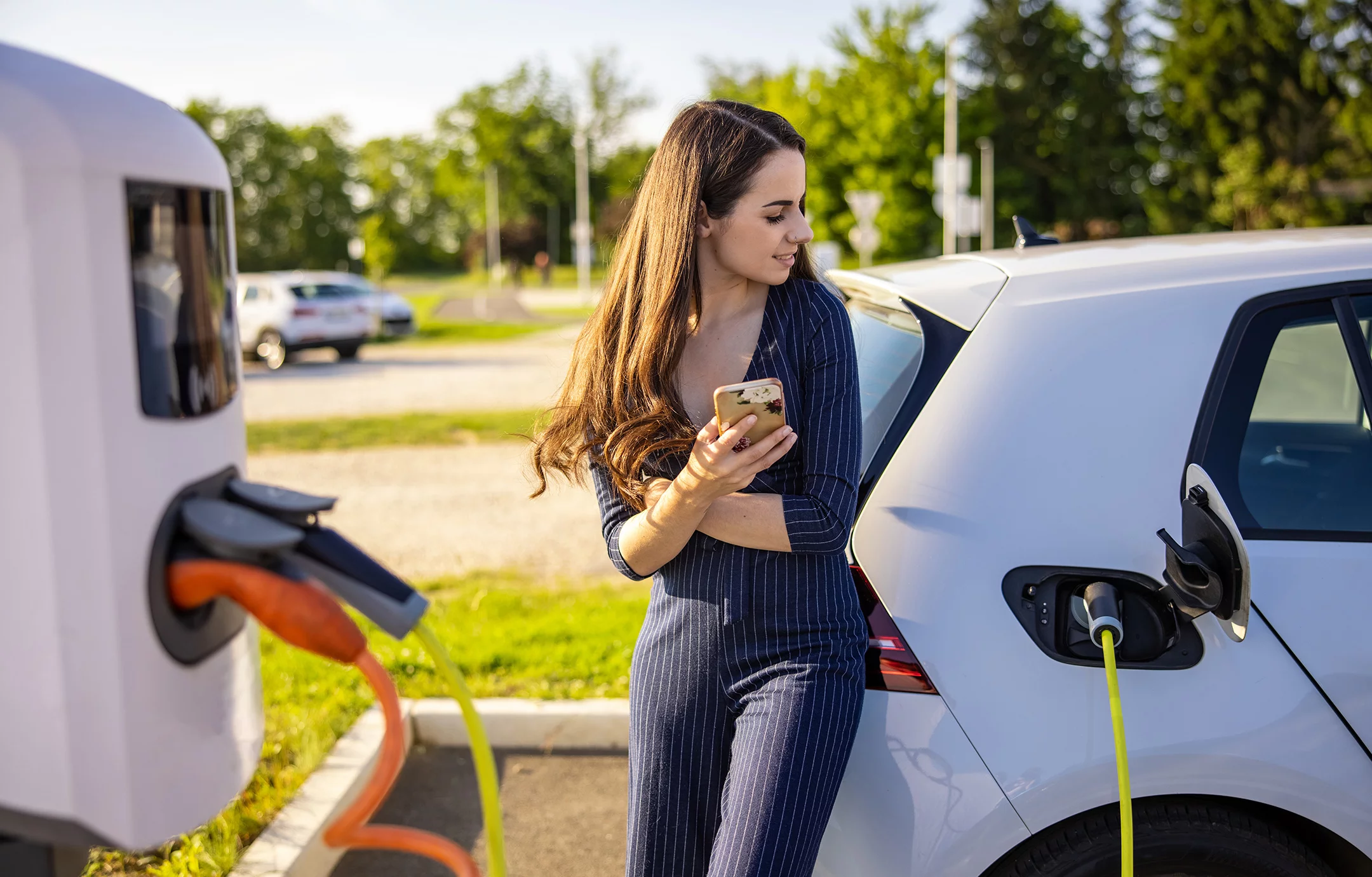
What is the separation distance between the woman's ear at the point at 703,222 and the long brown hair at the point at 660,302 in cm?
1

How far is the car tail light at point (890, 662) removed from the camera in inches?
71.7

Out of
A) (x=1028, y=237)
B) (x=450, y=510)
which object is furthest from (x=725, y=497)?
(x=450, y=510)

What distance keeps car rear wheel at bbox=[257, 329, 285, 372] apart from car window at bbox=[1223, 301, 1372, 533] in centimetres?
1957

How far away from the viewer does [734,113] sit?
1.85 m

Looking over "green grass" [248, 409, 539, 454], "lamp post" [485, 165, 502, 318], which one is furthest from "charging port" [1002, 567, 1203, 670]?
"lamp post" [485, 165, 502, 318]

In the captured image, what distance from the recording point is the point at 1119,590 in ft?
6.09

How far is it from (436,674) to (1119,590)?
2844 mm

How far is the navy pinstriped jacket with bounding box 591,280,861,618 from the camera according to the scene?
1707 mm

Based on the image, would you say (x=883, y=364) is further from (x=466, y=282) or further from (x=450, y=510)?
(x=466, y=282)

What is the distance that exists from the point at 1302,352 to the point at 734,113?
4.04ft

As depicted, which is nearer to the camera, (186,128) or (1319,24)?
(186,128)

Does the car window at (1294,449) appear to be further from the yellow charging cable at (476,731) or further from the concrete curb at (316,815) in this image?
the concrete curb at (316,815)

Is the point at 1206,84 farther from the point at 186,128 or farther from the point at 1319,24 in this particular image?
the point at 186,128

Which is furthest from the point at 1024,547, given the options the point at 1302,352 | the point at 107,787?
the point at 107,787
